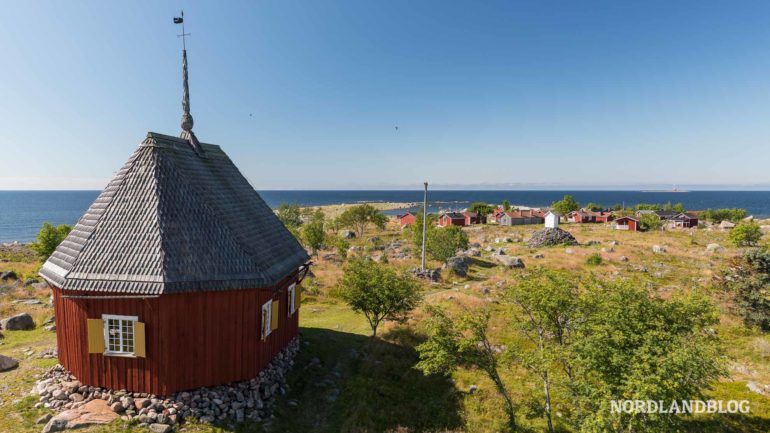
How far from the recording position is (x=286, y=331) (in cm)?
1716

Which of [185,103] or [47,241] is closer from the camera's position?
[185,103]

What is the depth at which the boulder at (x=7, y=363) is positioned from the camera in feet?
48.3

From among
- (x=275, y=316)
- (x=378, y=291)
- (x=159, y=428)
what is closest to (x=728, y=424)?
(x=378, y=291)

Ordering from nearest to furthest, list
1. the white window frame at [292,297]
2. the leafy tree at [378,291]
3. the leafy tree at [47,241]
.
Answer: the white window frame at [292,297]
the leafy tree at [378,291]
the leafy tree at [47,241]

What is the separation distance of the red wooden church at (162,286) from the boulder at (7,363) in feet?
12.0

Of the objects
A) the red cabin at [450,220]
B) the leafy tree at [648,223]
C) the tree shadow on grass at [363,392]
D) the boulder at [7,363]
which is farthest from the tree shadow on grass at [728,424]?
the red cabin at [450,220]

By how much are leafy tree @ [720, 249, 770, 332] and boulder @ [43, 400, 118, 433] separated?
1408 inches

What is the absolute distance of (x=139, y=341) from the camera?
11.9 m

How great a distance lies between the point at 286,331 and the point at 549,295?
39.7ft

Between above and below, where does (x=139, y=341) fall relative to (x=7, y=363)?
above

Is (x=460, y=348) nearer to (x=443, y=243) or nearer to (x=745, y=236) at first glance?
(x=443, y=243)

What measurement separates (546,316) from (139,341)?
48.9ft

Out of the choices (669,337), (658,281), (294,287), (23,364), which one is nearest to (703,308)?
(669,337)

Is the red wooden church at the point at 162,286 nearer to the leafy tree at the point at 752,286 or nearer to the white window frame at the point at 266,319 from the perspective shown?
the white window frame at the point at 266,319
